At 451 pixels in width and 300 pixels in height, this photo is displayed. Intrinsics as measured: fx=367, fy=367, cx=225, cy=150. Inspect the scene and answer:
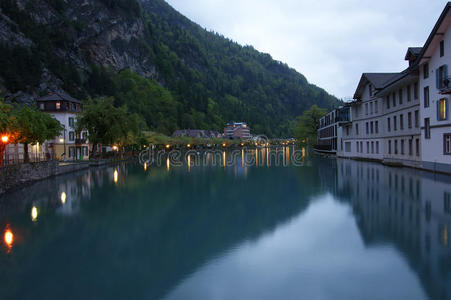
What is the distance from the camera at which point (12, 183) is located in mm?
25422

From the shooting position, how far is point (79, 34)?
131 meters

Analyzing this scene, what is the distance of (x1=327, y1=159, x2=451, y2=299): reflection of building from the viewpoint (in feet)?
28.1

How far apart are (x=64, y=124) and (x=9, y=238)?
47.2 m

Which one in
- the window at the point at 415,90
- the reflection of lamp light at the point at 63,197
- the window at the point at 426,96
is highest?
the window at the point at 415,90

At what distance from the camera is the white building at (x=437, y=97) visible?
1101 inches

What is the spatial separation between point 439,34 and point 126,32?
477 ft

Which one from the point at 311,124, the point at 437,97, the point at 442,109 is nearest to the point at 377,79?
the point at 437,97

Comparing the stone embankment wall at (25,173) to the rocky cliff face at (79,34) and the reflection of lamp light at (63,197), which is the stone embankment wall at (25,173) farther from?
the rocky cliff face at (79,34)

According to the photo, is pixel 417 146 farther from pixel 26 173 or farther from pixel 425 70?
pixel 26 173

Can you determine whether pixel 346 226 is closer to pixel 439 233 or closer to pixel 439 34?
pixel 439 233

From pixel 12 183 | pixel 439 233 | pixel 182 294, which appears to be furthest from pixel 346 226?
pixel 12 183

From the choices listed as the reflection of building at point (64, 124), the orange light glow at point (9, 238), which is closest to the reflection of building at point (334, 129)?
the reflection of building at point (64, 124)

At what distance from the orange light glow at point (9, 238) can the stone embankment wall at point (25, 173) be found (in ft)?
38.9

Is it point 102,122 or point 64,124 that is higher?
point 64,124
